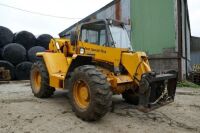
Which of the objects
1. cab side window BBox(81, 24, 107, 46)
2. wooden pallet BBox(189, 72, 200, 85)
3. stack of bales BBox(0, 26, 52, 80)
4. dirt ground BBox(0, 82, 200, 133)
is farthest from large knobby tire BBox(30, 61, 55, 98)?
wooden pallet BBox(189, 72, 200, 85)

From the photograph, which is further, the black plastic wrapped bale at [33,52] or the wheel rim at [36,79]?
the black plastic wrapped bale at [33,52]

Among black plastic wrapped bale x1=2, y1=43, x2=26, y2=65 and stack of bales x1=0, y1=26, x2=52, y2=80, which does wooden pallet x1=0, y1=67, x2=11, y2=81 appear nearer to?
stack of bales x1=0, y1=26, x2=52, y2=80

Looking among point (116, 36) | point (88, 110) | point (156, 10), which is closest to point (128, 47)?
point (116, 36)

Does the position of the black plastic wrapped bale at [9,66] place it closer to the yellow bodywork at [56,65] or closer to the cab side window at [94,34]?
the yellow bodywork at [56,65]

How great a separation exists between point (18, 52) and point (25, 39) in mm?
1158

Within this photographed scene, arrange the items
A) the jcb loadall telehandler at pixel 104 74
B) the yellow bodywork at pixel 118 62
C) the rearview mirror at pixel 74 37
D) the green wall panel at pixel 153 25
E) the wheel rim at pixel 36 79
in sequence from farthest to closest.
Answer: the green wall panel at pixel 153 25 → the wheel rim at pixel 36 79 → the rearview mirror at pixel 74 37 → the yellow bodywork at pixel 118 62 → the jcb loadall telehandler at pixel 104 74

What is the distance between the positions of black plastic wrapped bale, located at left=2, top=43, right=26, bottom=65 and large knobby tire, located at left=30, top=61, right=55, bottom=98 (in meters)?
4.98

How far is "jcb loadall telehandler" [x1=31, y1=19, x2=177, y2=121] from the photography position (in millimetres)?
5156

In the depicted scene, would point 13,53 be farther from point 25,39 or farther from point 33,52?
point 25,39

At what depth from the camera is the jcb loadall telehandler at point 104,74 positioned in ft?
16.9

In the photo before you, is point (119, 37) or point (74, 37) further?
point (74, 37)

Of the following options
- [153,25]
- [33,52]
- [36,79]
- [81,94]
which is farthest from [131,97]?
[33,52]

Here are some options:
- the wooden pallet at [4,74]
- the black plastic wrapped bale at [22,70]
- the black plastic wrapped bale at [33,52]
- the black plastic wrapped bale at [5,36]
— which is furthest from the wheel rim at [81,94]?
the black plastic wrapped bale at [5,36]

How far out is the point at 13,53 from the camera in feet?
41.8
